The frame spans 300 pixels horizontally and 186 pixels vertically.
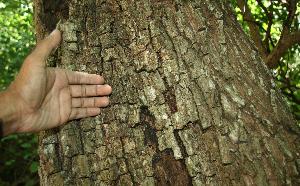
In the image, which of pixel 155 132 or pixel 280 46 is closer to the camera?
pixel 155 132

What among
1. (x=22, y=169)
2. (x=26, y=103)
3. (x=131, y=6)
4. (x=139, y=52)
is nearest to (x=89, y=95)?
(x=26, y=103)

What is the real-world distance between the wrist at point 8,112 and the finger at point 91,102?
41 cm

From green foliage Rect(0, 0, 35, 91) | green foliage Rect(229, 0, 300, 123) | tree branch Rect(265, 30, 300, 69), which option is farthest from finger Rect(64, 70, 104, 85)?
green foliage Rect(0, 0, 35, 91)

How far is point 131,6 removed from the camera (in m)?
1.49

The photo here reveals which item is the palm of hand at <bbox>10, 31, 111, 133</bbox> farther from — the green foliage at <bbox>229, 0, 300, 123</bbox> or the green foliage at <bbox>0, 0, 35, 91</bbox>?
the green foliage at <bbox>0, 0, 35, 91</bbox>

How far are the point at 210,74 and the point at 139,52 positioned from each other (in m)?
0.53

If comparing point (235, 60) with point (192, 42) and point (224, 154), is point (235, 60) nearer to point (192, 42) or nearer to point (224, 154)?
point (192, 42)

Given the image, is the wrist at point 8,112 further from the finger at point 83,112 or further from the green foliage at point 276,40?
the green foliage at point 276,40

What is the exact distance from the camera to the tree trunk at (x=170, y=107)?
130 cm

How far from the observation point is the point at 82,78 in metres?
1.54

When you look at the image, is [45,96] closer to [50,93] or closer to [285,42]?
[50,93]

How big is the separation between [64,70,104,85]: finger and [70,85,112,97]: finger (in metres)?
0.04

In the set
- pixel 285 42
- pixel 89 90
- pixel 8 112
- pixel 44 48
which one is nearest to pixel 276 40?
pixel 285 42

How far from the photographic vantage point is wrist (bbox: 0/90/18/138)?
1419 mm
